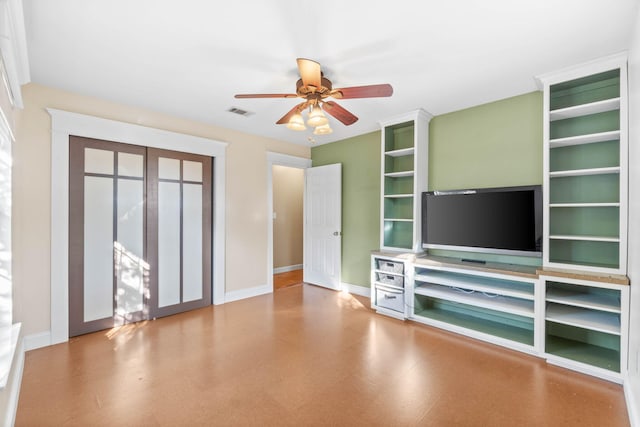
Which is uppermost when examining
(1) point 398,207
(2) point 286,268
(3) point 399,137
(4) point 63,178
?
(3) point 399,137

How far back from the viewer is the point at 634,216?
77.1 inches

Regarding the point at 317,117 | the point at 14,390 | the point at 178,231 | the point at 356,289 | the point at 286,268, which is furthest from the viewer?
the point at 286,268

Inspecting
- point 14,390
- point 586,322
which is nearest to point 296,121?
point 14,390

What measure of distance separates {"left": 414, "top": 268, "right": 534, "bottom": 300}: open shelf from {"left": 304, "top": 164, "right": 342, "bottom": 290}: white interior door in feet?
5.36

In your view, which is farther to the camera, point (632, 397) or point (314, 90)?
point (314, 90)

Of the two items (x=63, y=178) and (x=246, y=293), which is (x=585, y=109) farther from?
(x=63, y=178)

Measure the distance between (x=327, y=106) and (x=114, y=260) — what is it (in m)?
A: 2.84

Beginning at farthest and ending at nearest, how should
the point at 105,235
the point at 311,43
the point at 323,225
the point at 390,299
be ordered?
the point at 323,225, the point at 390,299, the point at 105,235, the point at 311,43

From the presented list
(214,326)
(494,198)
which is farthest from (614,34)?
(214,326)

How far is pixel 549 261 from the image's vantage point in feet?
8.43

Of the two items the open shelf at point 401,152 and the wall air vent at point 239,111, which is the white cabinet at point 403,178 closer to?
the open shelf at point 401,152

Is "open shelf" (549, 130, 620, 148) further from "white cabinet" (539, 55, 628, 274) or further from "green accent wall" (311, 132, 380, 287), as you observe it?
"green accent wall" (311, 132, 380, 287)

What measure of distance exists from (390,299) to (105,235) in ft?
10.9

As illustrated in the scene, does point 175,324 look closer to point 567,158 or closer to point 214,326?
point 214,326
